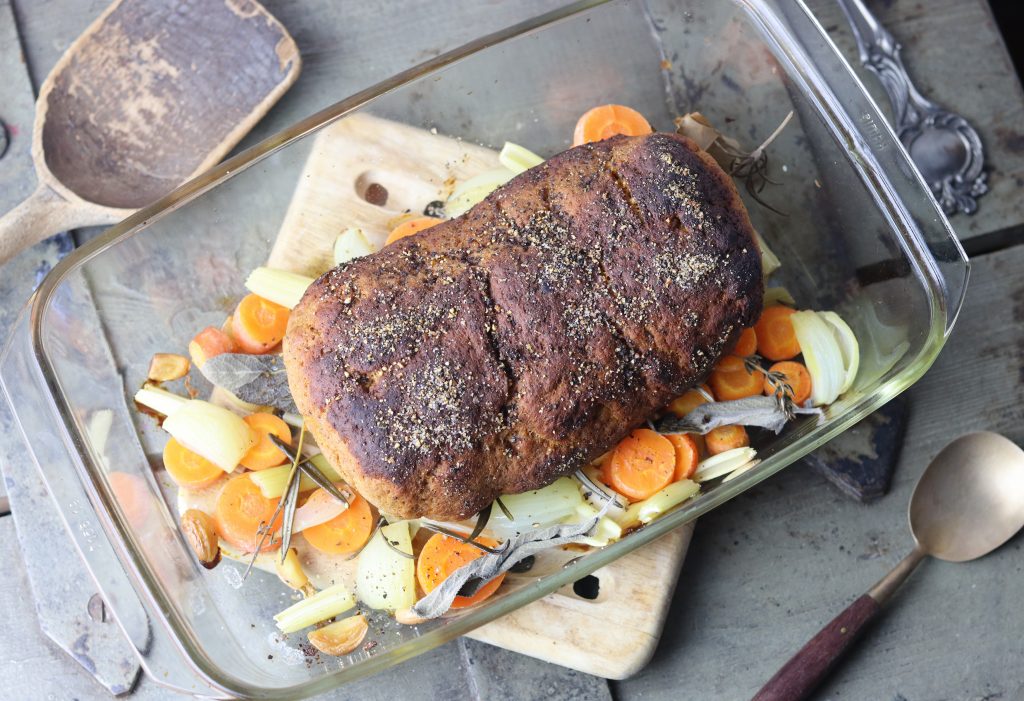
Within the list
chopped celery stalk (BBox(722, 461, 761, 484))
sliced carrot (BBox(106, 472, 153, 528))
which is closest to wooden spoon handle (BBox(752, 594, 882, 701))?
chopped celery stalk (BBox(722, 461, 761, 484))

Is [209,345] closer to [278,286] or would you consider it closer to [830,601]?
[278,286]

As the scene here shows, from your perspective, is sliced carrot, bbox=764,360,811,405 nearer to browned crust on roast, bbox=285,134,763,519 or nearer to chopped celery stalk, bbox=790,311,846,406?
chopped celery stalk, bbox=790,311,846,406

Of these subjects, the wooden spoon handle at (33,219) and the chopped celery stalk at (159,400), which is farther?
the wooden spoon handle at (33,219)

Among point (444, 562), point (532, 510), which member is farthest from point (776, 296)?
point (444, 562)

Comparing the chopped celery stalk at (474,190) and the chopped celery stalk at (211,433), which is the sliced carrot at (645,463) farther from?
the chopped celery stalk at (211,433)

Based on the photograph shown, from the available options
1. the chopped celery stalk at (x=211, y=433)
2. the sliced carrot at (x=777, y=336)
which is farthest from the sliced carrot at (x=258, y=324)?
the sliced carrot at (x=777, y=336)

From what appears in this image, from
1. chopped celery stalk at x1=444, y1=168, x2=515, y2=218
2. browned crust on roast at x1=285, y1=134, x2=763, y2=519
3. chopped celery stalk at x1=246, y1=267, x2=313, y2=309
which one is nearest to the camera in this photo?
browned crust on roast at x1=285, y1=134, x2=763, y2=519

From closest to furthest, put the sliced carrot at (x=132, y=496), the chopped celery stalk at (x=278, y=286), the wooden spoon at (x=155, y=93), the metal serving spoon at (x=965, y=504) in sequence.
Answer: the sliced carrot at (x=132, y=496) → the chopped celery stalk at (x=278, y=286) → the metal serving spoon at (x=965, y=504) → the wooden spoon at (x=155, y=93)
